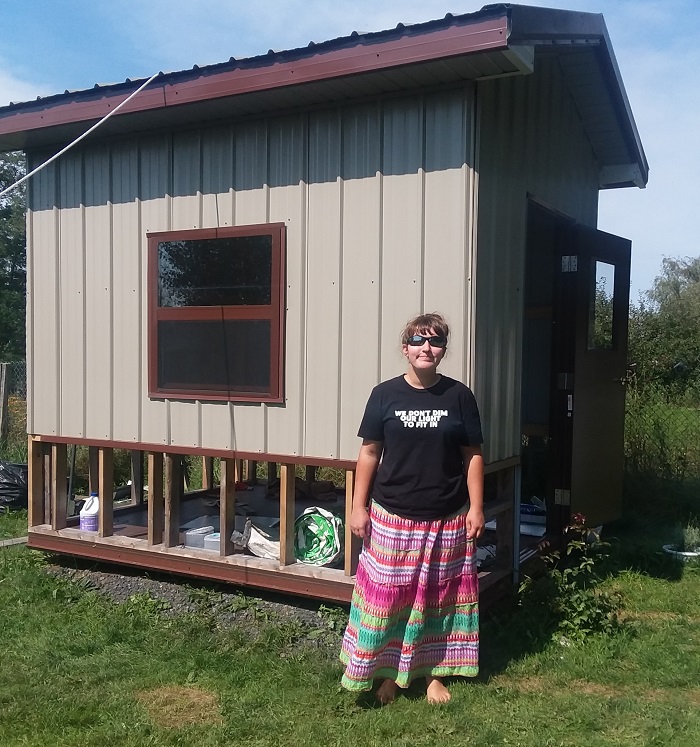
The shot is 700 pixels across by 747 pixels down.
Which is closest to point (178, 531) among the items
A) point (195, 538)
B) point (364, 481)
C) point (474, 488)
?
point (195, 538)

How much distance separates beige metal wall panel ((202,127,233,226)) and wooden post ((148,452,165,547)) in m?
1.55

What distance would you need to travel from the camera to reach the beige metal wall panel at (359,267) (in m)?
4.22

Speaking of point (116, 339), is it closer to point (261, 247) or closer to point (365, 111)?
point (261, 247)

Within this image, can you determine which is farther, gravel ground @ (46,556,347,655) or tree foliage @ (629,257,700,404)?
tree foliage @ (629,257,700,404)

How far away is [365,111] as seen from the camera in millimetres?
4262

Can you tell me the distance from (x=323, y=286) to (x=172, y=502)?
1.72 m

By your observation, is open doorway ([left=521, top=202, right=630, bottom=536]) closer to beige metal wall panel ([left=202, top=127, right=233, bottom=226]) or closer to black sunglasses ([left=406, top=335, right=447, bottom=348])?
beige metal wall panel ([left=202, top=127, right=233, bottom=226])

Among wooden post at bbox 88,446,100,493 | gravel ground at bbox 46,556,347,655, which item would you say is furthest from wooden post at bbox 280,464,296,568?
wooden post at bbox 88,446,100,493

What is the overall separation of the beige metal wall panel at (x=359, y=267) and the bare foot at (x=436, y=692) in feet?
4.14

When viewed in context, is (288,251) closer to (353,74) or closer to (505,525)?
(353,74)

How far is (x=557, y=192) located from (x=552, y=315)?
2.82 ft

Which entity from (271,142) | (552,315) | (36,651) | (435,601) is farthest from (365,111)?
(36,651)

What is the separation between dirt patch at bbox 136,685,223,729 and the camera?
329 centimetres

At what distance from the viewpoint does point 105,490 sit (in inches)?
202
